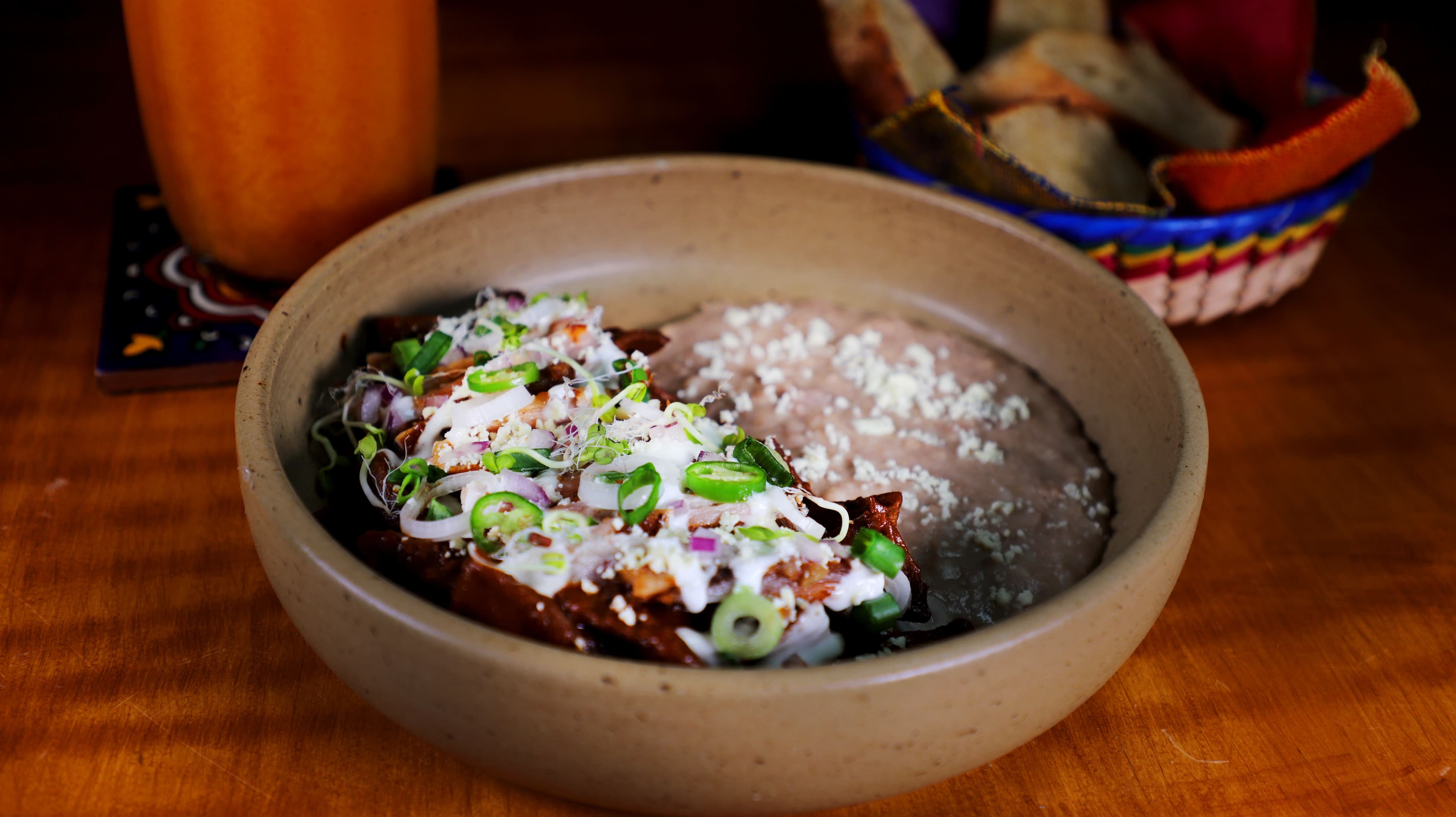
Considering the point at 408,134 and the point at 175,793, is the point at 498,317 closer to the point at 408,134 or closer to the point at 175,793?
the point at 408,134

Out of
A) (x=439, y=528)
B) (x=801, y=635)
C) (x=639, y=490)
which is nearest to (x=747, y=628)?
(x=801, y=635)

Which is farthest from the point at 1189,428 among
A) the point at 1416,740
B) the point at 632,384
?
the point at 632,384

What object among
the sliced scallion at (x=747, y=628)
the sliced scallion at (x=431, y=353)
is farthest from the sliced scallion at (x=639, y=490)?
the sliced scallion at (x=431, y=353)

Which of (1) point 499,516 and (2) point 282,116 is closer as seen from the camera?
(1) point 499,516

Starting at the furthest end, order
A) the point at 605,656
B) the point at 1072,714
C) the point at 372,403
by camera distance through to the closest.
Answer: the point at 372,403
the point at 1072,714
the point at 605,656

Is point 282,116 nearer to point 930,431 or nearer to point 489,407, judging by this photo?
point 489,407

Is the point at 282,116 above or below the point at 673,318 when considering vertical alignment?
above
